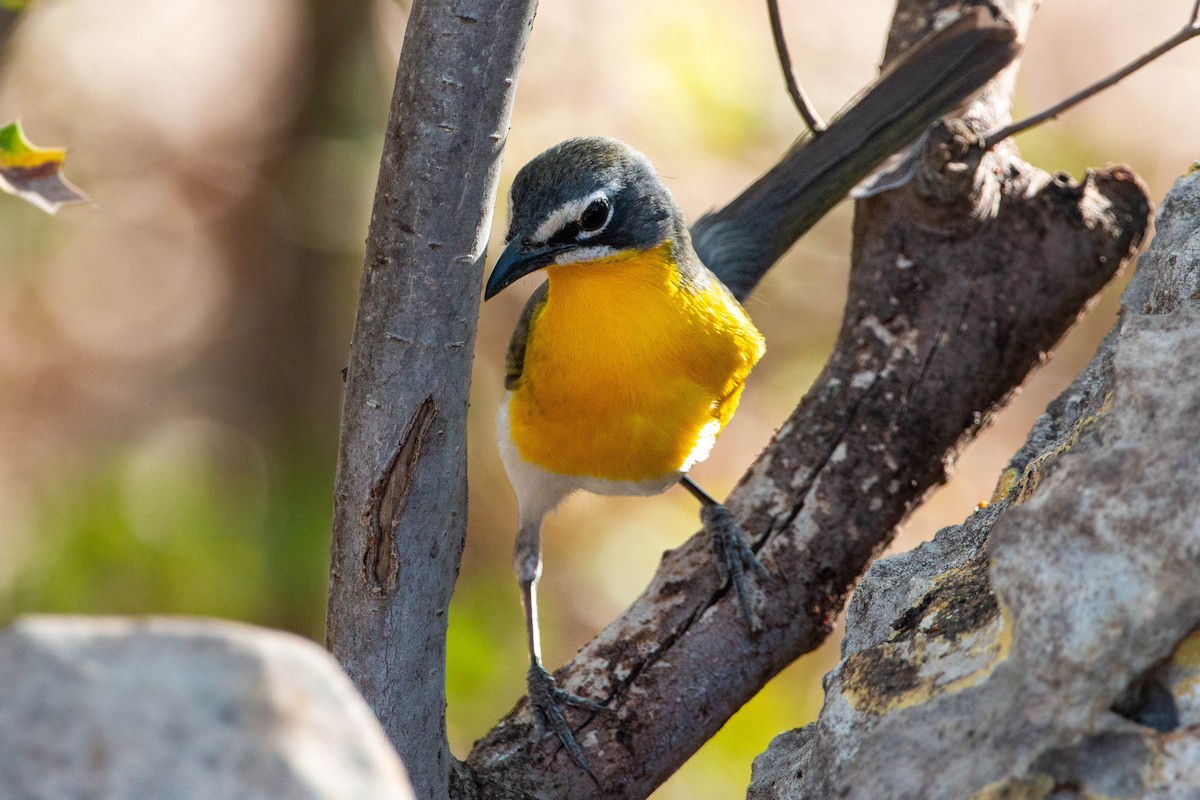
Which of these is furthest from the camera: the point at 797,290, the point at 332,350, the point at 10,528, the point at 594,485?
the point at 797,290

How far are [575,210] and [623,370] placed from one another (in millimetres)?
463

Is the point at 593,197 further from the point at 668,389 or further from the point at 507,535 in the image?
the point at 507,535

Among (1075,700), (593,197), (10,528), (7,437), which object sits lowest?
(1075,700)

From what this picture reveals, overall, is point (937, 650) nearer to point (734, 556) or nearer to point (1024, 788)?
point (1024, 788)

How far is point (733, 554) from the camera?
11.2 ft

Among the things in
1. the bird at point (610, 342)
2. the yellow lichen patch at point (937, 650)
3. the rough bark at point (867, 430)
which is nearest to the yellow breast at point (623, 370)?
the bird at point (610, 342)

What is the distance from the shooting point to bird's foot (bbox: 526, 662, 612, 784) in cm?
308

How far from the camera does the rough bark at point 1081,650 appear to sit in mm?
1696

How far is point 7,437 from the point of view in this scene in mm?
6277

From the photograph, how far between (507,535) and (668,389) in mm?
3125

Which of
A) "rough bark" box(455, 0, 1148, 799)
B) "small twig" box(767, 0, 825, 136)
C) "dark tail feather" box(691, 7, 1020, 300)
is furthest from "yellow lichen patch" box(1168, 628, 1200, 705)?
"dark tail feather" box(691, 7, 1020, 300)

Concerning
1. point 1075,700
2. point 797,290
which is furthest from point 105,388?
point 1075,700

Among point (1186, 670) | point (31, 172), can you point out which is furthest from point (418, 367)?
point (1186, 670)

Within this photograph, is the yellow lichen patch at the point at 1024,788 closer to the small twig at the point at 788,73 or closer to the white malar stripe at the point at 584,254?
the white malar stripe at the point at 584,254
